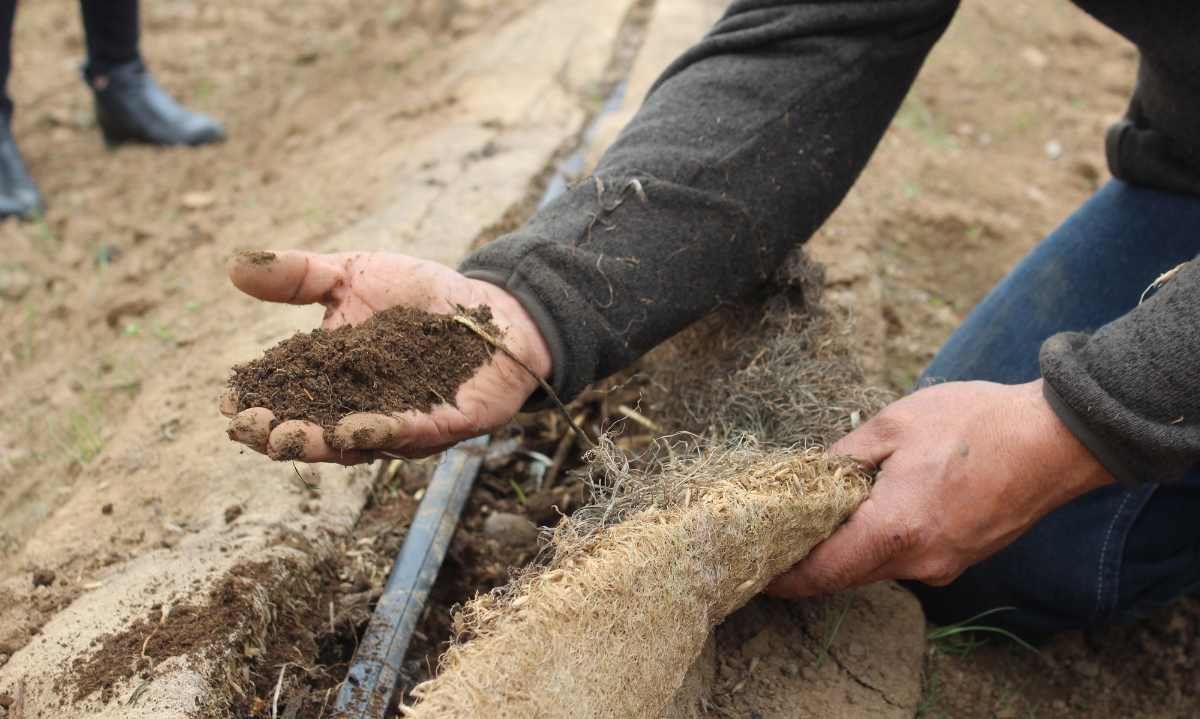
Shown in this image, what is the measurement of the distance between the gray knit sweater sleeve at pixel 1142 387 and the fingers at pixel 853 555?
0.29m

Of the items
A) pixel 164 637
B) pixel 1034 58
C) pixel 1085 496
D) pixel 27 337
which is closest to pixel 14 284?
pixel 27 337

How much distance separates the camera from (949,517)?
1.45m

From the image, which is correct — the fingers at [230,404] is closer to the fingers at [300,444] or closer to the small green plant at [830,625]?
the fingers at [300,444]

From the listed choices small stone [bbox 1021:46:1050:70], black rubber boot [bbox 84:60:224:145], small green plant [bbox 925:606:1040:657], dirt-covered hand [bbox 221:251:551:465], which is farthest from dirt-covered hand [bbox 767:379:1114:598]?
small stone [bbox 1021:46:1050:70]

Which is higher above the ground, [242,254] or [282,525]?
[242,254]

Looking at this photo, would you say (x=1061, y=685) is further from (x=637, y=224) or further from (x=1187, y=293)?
(x=637, y=224)

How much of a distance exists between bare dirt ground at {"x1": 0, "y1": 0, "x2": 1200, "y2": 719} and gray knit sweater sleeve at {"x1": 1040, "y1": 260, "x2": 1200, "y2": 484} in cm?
55

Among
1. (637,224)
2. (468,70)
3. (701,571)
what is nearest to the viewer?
(701,571)

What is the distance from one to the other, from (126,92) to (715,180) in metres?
2.78

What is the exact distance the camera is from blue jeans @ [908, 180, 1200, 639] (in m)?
1.79

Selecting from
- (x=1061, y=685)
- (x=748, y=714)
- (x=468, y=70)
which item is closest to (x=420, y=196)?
(x=468, y=70)

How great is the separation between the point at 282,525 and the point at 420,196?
1380 millimetres

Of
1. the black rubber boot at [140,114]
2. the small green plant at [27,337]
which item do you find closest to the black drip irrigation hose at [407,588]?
the small green plant at [27,337]

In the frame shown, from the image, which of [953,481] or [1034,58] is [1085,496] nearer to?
[953,481]
